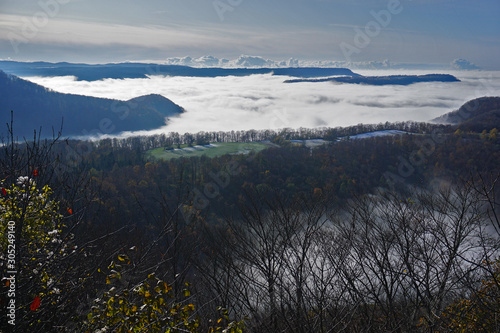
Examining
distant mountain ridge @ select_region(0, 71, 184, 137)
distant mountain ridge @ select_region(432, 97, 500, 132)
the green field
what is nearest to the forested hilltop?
distant mountain ridge @ select_region(432, 97, 500, 132)

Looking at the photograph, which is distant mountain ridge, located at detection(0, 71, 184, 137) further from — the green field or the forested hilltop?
the green field

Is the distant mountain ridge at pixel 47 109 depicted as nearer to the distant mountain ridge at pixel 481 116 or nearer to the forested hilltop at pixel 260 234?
the forested hilltop at pixel 260 234

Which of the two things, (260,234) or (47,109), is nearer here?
(260,234)

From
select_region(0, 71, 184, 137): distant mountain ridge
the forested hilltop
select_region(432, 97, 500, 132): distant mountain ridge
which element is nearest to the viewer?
the forested hilltop

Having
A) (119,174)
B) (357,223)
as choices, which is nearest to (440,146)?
(119,174)

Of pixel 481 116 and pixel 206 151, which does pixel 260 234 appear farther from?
pixel 481 116

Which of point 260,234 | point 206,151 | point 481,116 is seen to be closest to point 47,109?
point 206,151

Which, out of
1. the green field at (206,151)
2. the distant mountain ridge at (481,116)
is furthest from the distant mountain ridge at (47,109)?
the distant mountain ridge at (481,116)
